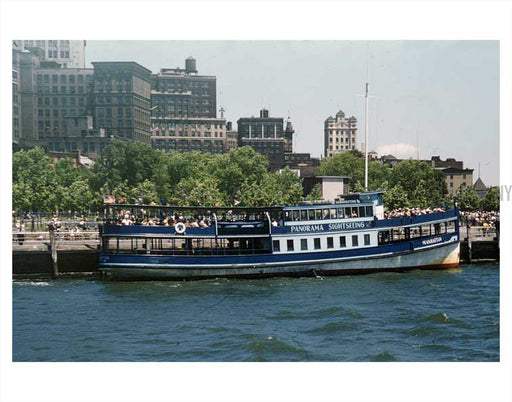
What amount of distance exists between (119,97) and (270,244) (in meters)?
72.3

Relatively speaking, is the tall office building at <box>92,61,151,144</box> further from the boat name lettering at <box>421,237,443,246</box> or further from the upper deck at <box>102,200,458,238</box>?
the boat name lettering at <box>421,237,443,246</box>

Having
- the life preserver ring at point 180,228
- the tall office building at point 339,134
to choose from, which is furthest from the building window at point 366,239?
the tall office building at point 339,134

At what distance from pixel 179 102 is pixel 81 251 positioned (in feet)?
315

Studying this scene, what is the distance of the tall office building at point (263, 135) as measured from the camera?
137125 millimetres

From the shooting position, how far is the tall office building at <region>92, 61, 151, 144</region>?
342 ft

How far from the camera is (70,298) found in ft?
105

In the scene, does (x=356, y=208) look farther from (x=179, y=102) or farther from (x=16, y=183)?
(x=179, y=102)

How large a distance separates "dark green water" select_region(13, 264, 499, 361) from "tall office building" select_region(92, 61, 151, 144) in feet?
233

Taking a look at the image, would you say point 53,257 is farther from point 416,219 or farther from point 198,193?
point 198,193

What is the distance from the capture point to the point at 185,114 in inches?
5217

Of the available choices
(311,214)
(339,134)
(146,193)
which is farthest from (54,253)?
(339,134)

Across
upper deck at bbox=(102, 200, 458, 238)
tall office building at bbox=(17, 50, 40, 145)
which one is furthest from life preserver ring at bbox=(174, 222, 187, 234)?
tall office building at bbox=(17, 50, 40, 145)

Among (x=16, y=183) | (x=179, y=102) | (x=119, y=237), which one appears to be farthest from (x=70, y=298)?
(x=179, y=102)

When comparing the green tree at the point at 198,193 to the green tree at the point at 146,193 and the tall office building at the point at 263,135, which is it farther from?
the tall office building at the point at 263,135
